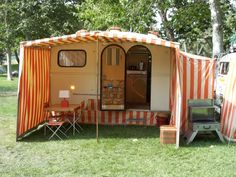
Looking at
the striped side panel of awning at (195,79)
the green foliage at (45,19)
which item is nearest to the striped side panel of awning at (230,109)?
the striped side panel of awning at (195,79)

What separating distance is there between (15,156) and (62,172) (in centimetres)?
140

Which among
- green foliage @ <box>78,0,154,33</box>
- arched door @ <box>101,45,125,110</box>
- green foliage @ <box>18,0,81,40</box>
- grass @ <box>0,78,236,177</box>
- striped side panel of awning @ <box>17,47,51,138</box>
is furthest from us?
green foliage @ <box>18,0,81,40</box>

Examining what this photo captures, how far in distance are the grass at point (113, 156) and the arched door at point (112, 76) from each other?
1573 millimetres

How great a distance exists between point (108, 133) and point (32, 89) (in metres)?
2.04

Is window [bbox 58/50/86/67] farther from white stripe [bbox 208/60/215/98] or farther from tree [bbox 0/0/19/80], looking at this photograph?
tree [bbox 0/0/19/80]

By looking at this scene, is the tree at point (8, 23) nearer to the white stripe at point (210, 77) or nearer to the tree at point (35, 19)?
the tree at point (35, 19)

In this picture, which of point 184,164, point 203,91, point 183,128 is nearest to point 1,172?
point 184,164

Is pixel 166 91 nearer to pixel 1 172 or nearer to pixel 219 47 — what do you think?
pixel 219 47

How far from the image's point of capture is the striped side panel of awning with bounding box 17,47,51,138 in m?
8.67

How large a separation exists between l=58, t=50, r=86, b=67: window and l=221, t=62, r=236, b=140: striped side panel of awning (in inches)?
160

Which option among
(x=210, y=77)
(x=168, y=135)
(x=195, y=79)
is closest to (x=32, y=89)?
(x=168, y=135)

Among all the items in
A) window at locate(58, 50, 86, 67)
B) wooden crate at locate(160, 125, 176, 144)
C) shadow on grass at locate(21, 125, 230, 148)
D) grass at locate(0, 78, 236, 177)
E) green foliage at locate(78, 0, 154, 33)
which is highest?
green foliage at locate(78, 0, 154, 33)

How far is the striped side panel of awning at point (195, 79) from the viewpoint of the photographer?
9.09 meters

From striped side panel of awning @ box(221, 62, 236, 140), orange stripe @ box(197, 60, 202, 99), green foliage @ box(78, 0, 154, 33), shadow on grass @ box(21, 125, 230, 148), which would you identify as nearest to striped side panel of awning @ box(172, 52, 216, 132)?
orange stripe @ box(197, 60, 202, 99)
